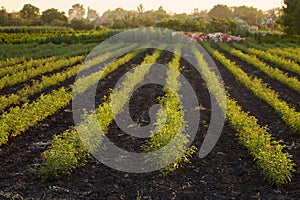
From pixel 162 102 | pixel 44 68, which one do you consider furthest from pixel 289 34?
pixel 162 102

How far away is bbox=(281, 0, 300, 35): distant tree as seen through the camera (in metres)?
37.2

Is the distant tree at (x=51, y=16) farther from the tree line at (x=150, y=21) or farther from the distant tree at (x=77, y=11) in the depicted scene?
the distant tree at (x=77, y=11)

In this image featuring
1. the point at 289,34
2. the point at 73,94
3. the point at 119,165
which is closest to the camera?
the point at 119,165

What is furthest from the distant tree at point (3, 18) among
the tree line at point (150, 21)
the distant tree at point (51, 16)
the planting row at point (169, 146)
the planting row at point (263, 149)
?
the planting row at point (169, 146)

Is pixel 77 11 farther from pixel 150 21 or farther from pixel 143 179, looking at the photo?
pixel 143 179

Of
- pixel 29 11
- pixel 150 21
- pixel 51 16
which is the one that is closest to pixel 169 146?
pixel 150 21

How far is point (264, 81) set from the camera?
15070 mm

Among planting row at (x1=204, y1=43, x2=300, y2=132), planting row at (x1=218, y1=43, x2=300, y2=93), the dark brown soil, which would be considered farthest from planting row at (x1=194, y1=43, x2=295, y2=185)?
planting row at (x1=218, y1=43, x2=300, y2=93)

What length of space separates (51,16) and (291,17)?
3789 centimetres

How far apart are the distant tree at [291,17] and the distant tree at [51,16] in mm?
35219

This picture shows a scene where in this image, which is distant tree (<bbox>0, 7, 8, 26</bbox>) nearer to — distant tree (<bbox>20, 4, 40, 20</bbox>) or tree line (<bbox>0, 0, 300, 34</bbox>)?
tree line (<bbox>0, 0, 300, 34</bbox>)

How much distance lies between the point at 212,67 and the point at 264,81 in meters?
3.79

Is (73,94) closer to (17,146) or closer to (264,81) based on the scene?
(17,146)

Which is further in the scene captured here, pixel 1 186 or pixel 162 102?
pixel 162 102
